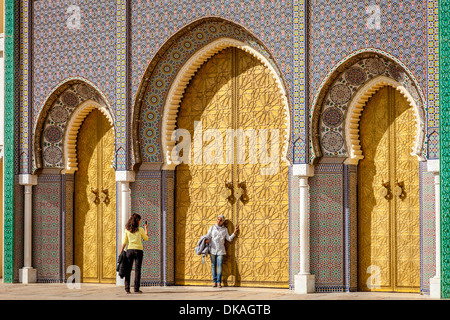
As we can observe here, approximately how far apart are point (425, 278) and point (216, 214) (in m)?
3.16

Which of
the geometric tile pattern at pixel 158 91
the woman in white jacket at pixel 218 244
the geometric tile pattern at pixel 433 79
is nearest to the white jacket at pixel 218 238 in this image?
the woman in white jacket at pixel 218 244

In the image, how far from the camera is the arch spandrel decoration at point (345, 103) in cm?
1105

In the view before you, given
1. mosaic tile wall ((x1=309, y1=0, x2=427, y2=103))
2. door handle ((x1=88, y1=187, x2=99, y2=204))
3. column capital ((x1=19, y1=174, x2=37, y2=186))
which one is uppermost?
mosaic tile wall ((x1=309, y1=0, x2=427, y2=103))

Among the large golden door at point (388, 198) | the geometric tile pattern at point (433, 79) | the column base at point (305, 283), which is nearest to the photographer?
the geometric tile pattern at point (433, 79)

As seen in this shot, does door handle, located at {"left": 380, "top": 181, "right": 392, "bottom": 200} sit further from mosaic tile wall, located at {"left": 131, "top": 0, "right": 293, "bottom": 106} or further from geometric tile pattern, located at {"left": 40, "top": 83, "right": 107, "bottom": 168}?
geometric tile pattern, located at {"left": 40, "top": 83, "right": 107, "bottom": 168}

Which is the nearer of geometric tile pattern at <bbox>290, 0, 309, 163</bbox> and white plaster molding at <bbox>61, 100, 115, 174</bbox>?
geometric tile pattern at <bbox>290, 0, 309, 163</bbox>

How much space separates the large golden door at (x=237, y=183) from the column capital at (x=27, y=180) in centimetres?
229

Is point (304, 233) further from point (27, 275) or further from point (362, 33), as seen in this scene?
point (27, 275)

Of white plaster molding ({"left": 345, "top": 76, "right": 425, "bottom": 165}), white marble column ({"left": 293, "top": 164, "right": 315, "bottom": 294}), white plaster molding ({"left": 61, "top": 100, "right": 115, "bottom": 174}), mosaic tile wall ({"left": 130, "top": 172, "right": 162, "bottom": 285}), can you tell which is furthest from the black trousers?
white plaster molding ({"left": 345, "top": 76, "right": 425, "bottom": 165})

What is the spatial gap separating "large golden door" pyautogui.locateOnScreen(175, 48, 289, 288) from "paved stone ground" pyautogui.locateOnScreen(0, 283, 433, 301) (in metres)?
0.35

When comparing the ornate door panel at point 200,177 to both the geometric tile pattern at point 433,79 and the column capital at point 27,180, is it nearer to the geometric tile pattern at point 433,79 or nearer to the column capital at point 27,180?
the column capital at point 27,180

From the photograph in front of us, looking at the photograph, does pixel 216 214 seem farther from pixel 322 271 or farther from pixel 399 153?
pixel 399 153

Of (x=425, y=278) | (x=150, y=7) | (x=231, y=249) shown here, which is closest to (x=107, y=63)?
(x=150, y=7)

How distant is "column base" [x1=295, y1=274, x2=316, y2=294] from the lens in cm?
1112
